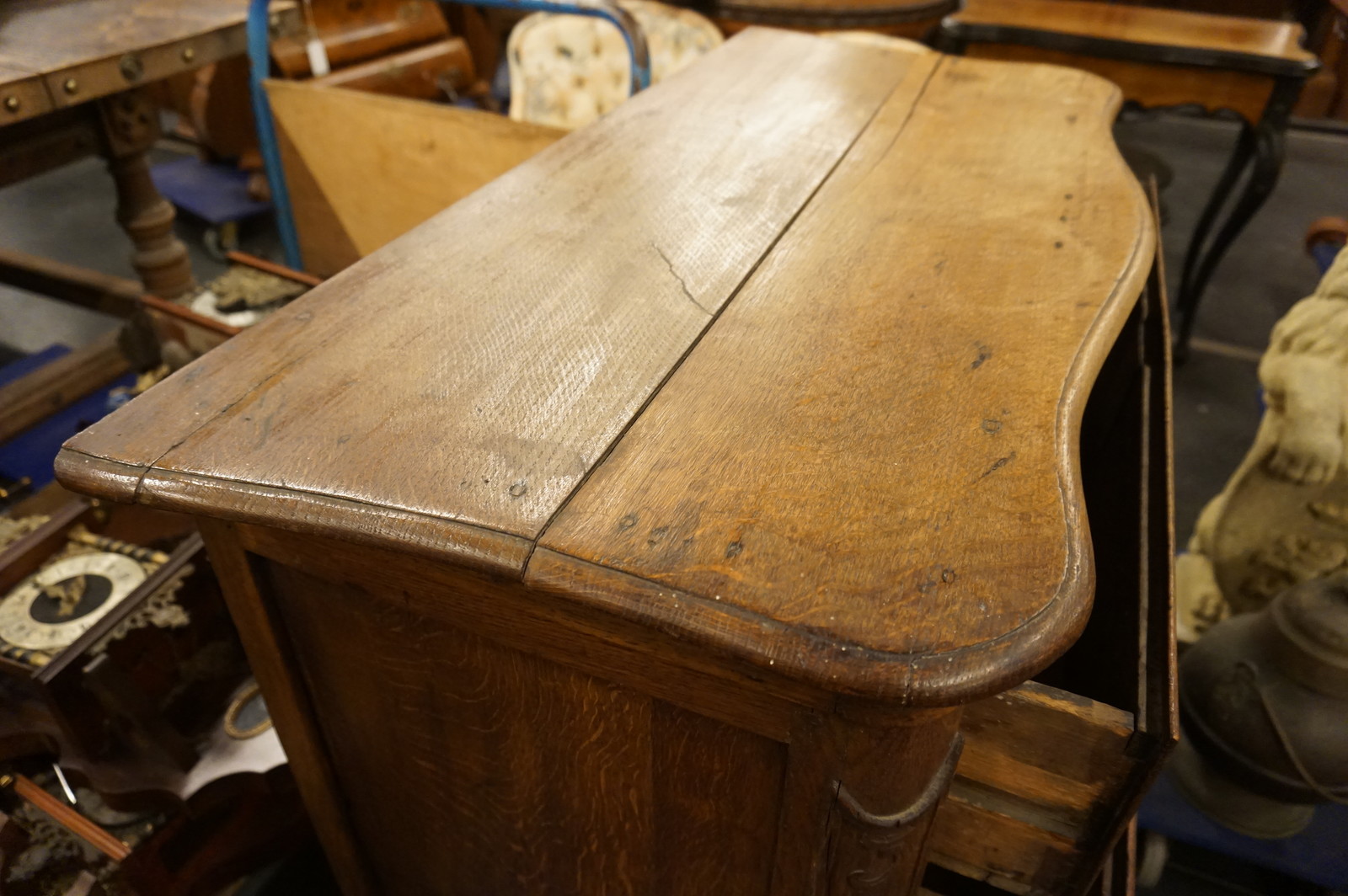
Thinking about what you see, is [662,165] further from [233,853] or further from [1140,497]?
[233,853]

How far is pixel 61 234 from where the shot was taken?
3404 millimetres

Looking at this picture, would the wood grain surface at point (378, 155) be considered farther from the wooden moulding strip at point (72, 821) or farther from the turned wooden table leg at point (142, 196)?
the wooden moulding strip at point (72, 821)

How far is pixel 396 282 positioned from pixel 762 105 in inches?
27.4

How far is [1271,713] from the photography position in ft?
3.83

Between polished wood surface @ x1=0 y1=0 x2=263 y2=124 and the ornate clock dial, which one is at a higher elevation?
polished wood surface @ x1=0 y1=0 x2=263 y2=124

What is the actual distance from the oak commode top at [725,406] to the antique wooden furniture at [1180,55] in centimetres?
150

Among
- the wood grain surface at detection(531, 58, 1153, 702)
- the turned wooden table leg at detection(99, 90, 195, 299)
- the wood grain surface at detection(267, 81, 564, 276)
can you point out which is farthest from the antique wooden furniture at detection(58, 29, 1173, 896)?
the turned wooden table leg at detection(99, 90, 195, 299)

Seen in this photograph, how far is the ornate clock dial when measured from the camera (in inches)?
48.3

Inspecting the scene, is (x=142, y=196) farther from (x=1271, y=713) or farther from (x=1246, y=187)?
(x=1246, y=187)

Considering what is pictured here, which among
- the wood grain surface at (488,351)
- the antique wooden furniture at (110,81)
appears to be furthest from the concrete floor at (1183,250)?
the wood grain surface at (488,351)

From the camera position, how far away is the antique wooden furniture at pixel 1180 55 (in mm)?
2209

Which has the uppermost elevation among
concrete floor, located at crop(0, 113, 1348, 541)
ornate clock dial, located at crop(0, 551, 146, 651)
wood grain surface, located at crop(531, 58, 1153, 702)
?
wood grain surface, located at crop(531, 58, 1153, 702)

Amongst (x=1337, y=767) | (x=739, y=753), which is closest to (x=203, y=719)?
(x=739, y=753)

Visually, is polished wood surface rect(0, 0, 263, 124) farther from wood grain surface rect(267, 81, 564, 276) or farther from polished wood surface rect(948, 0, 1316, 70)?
polished wood surface rect(948, 0, 1316, 70)
